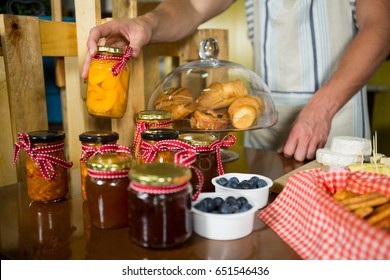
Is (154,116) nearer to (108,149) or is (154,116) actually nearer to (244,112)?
(108,149)

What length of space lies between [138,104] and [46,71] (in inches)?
65.0

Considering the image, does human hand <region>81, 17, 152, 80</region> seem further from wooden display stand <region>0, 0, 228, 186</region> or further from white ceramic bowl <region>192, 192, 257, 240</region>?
white ceramic bowl <region>192, 192, 257, 240</region>

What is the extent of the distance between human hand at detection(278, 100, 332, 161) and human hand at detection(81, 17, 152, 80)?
2.03 feet

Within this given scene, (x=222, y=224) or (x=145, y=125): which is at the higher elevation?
(x=145, y=125)

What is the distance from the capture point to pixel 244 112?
1.34 metres

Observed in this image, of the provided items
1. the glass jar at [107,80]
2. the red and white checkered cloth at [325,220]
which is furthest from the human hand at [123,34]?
the red and white checkered cloth at [325,220]

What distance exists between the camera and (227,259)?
74 cm

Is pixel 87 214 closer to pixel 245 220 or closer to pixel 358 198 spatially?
pixel 245 220

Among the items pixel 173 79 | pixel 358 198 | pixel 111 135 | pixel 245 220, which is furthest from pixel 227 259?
pixel 173 79

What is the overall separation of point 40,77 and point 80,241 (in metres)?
0.73

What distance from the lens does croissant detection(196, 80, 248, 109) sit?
139 cm

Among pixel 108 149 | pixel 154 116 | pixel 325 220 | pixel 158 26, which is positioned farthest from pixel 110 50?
pixel 325 220

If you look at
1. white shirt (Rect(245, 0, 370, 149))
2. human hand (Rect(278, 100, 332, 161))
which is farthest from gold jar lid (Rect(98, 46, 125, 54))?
white shirt (Rect(245, 0, 370, 149))

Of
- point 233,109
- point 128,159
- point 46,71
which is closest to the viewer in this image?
point 128,159
